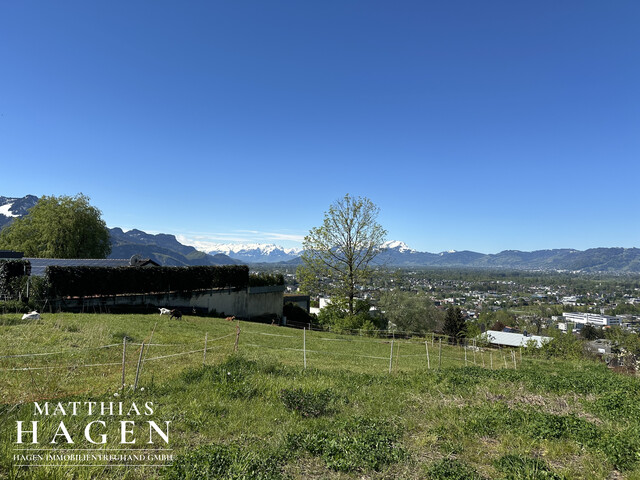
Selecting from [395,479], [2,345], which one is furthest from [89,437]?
[2,345]

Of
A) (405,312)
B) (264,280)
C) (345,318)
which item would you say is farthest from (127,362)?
(405,312)

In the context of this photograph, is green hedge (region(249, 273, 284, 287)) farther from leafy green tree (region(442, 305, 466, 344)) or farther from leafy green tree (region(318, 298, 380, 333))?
leafy green tree (region(442, 305, 466, 344))

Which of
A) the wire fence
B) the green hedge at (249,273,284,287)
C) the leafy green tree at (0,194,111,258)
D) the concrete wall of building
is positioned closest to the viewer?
the wire fence

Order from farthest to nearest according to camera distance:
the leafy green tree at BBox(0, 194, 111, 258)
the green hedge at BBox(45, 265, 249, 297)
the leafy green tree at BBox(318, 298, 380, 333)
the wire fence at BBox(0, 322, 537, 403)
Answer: the leafy green tree at BBox(0, 194, 111, 258)
the leafy green tree at BBox(318, 298, 380, 333)
the green hedge at BBox(45, 265, 249, 297)
the wire fence at BBox(0, 322, 537, 403)

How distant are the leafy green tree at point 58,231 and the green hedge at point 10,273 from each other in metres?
25.2

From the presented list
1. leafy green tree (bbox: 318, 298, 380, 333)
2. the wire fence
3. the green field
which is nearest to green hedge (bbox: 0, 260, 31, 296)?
the green field

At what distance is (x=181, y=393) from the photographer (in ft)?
27.5

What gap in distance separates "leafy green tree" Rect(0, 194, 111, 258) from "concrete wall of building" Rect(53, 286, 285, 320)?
25.3m

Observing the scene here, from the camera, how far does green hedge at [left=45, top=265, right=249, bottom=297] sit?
23.7 meters

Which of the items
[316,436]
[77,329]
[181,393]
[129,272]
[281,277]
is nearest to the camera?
[316,436]

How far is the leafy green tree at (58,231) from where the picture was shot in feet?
146

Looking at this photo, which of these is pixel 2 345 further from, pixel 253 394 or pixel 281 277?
pixel 281 277

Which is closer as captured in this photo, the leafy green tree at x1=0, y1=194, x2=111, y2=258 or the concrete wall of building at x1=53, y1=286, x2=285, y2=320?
the concrete wall of building at x1=53, y1=286, x2=285, y2=320

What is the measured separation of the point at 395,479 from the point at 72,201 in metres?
54.3
